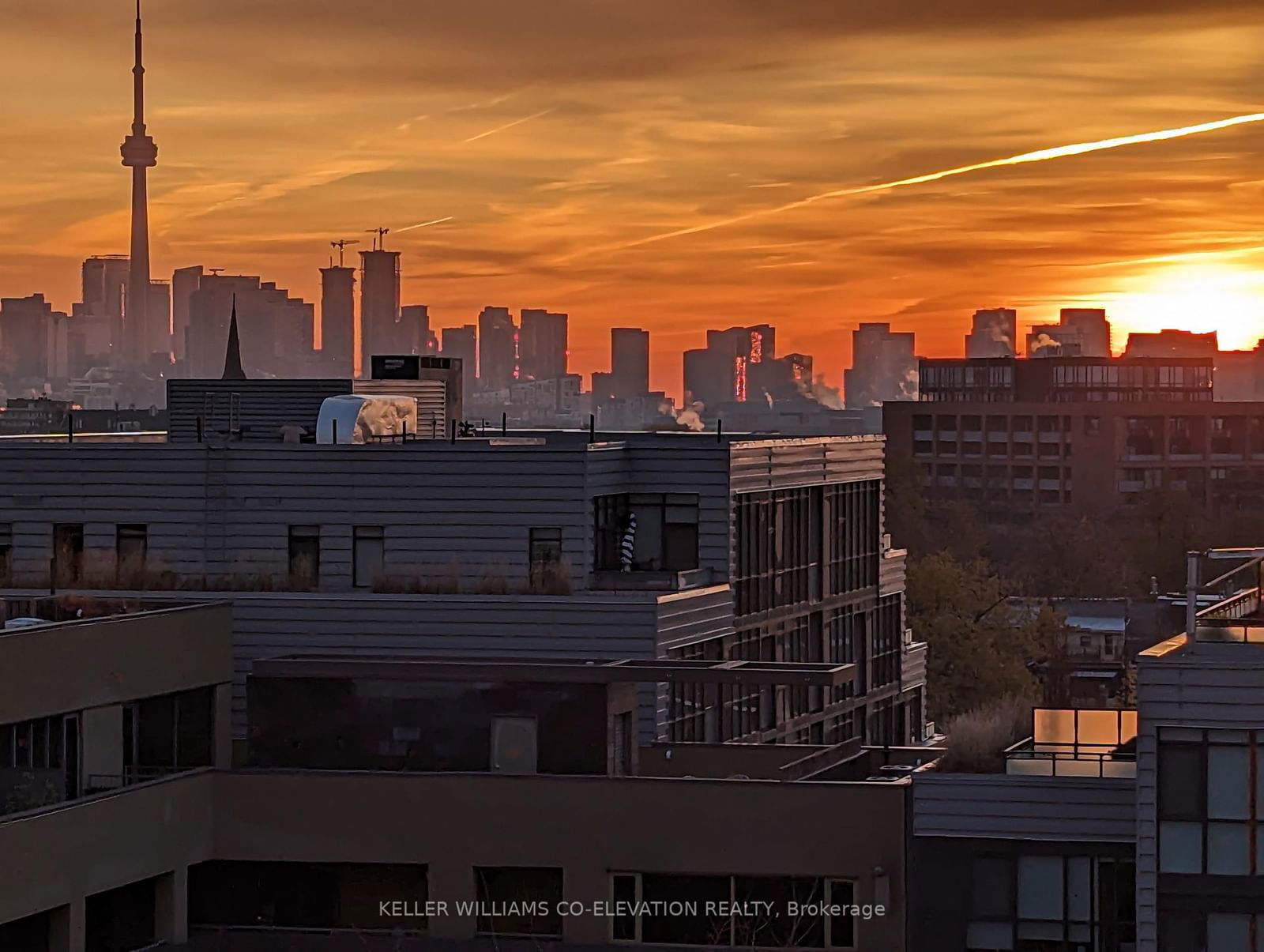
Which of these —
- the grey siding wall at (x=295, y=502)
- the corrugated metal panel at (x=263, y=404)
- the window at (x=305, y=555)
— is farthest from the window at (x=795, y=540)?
the corrugated metal panel at (x=263, y=404)

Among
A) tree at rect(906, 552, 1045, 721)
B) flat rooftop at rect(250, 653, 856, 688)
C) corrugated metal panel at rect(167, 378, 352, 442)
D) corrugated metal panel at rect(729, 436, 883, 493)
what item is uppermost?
corrugated metal panel at rect(167, 378, 352, 442)

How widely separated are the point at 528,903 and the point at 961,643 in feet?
166

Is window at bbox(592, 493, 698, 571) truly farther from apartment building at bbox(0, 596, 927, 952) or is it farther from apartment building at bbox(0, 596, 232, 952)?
apartment building at bbox(0, 596, 232, 952)

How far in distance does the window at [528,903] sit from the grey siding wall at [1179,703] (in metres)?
9.66

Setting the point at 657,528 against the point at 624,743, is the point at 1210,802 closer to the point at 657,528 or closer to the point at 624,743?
the point at 624,743

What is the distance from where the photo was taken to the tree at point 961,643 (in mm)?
85500

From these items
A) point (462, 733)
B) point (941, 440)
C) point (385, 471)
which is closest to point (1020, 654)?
point (385, 471)

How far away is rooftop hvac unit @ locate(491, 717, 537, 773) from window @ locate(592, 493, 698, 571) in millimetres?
9447

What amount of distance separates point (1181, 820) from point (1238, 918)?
1.59 m

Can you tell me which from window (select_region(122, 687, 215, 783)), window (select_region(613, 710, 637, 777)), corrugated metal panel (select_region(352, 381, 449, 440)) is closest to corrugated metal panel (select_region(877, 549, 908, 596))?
corrugated metal panel (select_region(352, 381, 449, 440))

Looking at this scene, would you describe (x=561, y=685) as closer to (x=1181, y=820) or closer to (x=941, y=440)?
(x=1181, y=820)

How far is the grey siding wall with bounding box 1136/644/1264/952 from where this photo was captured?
32.4 metres

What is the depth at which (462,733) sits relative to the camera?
40.6 metres

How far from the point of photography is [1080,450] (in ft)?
607
